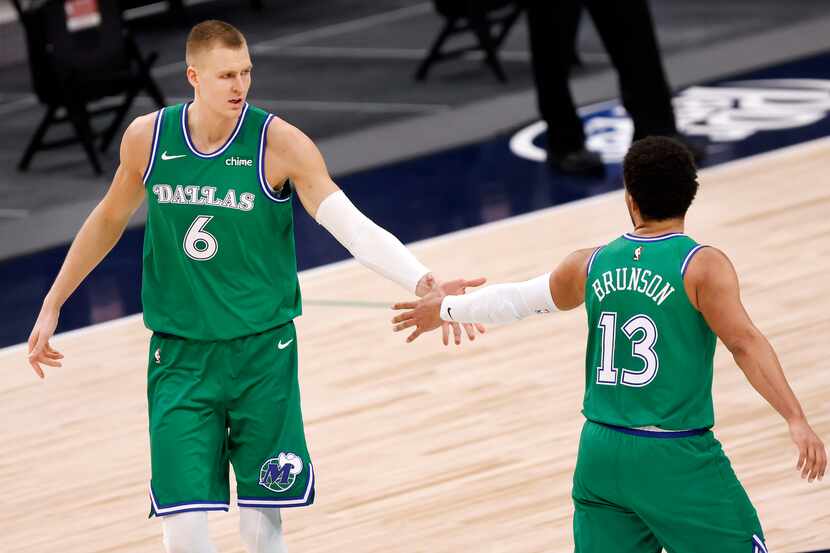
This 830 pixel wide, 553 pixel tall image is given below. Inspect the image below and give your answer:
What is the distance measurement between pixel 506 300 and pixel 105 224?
118cm

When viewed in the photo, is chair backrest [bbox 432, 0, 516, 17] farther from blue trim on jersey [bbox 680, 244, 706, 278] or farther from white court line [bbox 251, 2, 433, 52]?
blue trim on jersey [bbox 680, 244, 706, 278]

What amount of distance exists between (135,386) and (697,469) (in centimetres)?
391

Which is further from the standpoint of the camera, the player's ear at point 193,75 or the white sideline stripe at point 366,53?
the white sideline stripe at point 366,53

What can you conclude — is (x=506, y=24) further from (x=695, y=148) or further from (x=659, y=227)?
(x=659, y=227)

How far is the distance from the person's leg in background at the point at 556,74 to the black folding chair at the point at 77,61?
8.38 feet

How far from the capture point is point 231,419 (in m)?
4.65

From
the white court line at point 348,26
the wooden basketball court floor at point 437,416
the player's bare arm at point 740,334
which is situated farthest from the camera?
the white court line at point 348,26

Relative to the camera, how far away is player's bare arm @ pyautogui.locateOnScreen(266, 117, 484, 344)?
4.59m

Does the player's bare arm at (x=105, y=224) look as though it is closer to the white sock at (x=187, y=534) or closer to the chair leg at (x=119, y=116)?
the white sock at (x=187, y=534)

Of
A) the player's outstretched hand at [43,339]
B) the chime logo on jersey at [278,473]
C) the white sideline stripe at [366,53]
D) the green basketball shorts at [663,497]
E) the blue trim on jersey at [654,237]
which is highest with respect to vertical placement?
the blue trim on jersey at [654,237]

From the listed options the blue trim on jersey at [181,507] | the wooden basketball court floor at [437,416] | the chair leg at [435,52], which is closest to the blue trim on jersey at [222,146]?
the blue trim on jersey at [181,507]

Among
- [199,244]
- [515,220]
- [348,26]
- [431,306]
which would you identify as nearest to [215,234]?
[199,244]

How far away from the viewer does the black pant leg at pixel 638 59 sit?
9375 millimetres

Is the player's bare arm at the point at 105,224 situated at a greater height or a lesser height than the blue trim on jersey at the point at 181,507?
greater
